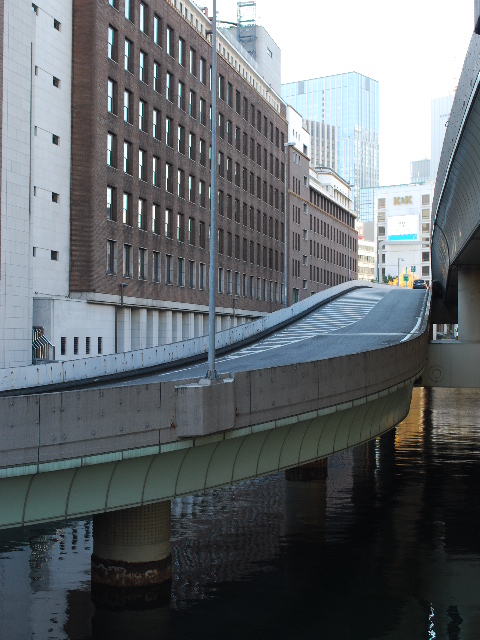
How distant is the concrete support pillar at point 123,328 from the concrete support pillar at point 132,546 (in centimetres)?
4212

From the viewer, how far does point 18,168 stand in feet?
154

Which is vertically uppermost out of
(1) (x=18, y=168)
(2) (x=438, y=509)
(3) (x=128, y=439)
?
(1) (x=18, y=168)

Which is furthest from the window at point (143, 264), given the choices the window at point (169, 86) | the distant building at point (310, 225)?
the distant building at point (310, 225)

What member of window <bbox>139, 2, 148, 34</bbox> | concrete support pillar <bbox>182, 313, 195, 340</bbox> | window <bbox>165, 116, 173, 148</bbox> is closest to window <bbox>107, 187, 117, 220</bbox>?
window <bbox>165, 116, 173, 148</bbox>

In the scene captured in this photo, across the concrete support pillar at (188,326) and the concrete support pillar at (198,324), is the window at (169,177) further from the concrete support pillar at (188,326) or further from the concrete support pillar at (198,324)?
the concrete support pillar at (198,324)

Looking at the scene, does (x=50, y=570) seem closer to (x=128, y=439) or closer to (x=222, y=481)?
(x=222, y=481)

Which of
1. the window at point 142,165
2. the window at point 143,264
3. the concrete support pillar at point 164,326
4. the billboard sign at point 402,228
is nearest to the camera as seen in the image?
the window at point 143,264

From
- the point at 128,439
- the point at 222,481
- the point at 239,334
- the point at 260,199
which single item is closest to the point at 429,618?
the point at 222,481

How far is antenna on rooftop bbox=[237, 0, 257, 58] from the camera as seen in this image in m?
115

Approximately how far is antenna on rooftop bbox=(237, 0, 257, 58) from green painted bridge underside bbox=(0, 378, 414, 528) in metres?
91.7

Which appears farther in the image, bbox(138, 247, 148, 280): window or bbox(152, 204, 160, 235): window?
bbox(152, 204, 160, 235): window

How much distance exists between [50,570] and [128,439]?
9627mm

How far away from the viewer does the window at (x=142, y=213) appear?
6394cm

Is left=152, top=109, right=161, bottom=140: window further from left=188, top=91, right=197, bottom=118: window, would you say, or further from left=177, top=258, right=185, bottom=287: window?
left=177, top=258, right=185, bottom=287: window
